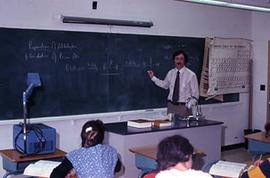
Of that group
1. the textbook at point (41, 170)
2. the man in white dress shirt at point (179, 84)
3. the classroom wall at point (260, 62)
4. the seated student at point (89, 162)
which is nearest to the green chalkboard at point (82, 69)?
the man in white dress shirt at point (179, 84)

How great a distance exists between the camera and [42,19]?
5.45 m

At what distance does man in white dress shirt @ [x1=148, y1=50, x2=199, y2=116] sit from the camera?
21.1ft

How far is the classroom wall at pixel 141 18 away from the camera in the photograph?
17.4 feet

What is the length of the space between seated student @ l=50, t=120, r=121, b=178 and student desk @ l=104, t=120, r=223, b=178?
61.4 inches

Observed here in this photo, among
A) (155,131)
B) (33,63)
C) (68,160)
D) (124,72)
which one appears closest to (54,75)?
(33,63)

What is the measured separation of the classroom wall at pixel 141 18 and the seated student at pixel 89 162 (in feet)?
7.43

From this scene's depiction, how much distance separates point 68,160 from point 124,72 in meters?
3.21

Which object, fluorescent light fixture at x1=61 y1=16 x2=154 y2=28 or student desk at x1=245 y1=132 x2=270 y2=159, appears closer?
student desk at x1=245 y1=132 x2=270 y2=159

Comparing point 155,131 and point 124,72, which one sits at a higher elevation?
point 124,72

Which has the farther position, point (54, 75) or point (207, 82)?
point (207, 82)

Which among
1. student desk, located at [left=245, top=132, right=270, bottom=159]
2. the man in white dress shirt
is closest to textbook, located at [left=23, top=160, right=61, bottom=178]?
student desk, located at [left=245, top=132, right=270, bottom=159]

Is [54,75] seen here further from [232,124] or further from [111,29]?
[232,124]

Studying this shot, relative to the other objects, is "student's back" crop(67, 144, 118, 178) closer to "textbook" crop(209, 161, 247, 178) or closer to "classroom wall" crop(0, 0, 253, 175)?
"textbook" crop(209, 161, 247, 178)

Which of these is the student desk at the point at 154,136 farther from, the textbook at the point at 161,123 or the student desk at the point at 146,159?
the student desk at the point at 146,159
